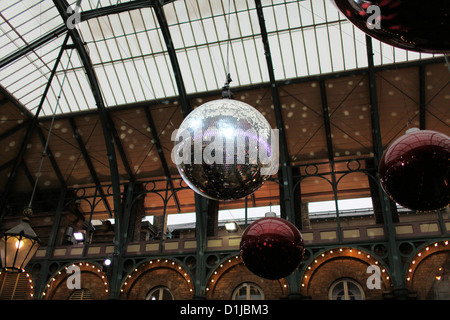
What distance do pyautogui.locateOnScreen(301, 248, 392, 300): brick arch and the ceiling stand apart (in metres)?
3.68

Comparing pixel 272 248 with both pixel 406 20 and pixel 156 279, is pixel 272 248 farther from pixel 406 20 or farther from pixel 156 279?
pixel 156 279

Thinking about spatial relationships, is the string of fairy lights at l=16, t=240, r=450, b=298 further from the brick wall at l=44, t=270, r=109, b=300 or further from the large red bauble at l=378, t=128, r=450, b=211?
the large red bauble at l=378, t=128, r=450, b=211

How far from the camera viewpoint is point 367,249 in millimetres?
11719

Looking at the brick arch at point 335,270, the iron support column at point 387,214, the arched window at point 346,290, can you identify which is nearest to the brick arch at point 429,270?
the iron support column at point 387,214

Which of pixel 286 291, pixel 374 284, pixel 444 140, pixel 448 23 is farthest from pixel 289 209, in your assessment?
pixel 448 23

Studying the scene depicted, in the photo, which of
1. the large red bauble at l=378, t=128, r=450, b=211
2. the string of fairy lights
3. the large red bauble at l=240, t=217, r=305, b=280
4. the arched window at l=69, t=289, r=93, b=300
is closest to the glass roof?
the string of fairy lights

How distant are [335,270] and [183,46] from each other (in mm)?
8835

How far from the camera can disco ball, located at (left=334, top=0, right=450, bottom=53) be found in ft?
3.75

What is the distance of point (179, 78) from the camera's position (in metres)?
12.6

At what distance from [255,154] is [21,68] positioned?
1343 cm

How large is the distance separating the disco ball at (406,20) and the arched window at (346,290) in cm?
1166

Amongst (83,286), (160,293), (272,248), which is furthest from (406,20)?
(83,286)

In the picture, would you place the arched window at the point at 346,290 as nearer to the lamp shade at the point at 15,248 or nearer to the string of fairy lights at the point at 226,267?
the string of fairy lights at the point at 226,267

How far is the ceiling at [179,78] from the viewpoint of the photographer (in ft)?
39.8
